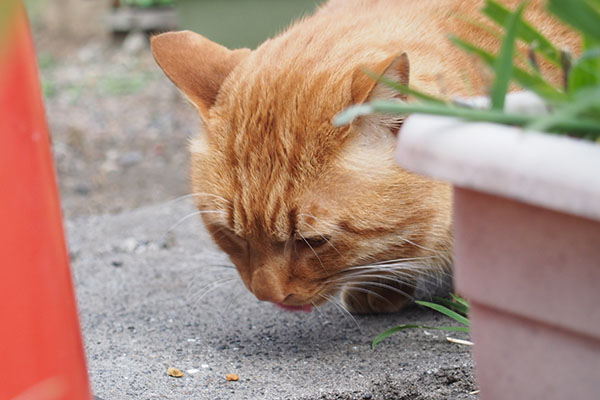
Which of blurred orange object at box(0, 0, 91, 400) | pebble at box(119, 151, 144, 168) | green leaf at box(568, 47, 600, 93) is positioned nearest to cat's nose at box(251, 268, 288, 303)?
blurred orange object at box(0, 0, 91, 400)

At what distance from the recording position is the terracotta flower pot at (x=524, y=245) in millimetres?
960

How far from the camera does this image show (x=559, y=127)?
106 centimetres

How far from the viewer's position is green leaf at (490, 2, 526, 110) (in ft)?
3.59

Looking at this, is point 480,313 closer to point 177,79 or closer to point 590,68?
point 590,68

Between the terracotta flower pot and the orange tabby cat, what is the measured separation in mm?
581

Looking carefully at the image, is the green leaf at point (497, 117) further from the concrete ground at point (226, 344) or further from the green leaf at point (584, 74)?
the concrete ground at point (226, 344)

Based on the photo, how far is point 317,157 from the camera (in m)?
1.80

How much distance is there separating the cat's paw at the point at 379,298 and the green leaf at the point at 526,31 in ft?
3.48

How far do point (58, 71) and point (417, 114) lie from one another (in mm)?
6651

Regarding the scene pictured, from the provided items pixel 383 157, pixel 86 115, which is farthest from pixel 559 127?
pixel 86 115

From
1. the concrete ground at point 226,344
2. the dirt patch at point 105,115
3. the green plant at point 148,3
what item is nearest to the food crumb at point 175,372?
the concrete ground at point 226,344

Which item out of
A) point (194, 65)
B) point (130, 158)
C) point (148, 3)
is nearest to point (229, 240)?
point (194, 65)

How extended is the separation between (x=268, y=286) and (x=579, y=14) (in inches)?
41.3

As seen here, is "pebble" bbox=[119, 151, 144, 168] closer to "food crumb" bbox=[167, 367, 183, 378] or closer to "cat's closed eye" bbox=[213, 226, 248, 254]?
"cat's closed eye" bbox=[213, 226, 248, 254]
